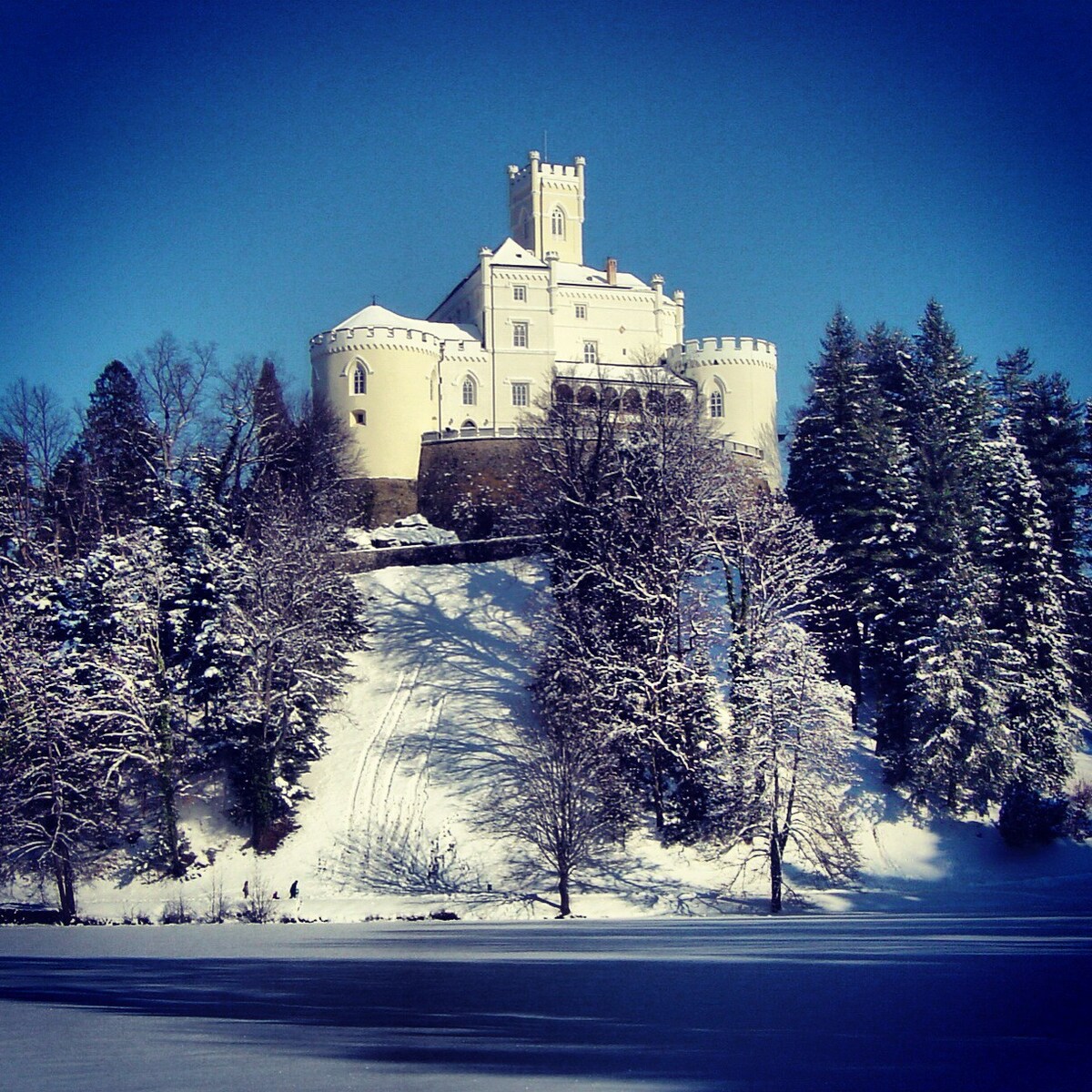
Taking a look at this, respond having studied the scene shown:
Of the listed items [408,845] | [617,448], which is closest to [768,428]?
[617,448]

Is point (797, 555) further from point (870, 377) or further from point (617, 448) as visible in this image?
point (870, 377)

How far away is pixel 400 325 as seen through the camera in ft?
194

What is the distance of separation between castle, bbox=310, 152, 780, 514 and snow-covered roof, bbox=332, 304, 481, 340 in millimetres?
99

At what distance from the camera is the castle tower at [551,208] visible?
72.8 metres

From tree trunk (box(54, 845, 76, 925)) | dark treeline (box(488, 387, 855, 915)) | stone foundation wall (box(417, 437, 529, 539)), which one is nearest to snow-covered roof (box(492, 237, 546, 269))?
stone foundation wall (box(417, 437, 529, 539))

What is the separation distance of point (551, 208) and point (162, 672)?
4830 cm

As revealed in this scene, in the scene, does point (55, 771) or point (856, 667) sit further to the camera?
point (856, 667)

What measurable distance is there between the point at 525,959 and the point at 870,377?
3574 centimetres

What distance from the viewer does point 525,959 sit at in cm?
1143

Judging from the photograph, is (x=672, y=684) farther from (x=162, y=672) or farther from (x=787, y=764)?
(x=162, y=672)

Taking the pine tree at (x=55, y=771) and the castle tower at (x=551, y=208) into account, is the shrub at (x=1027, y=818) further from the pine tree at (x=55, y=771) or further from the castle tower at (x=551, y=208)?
the castle tower at (x=551, y=208)

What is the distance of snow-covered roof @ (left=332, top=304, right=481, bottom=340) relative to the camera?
2296 inches

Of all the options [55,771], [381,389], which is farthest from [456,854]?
[381,389]

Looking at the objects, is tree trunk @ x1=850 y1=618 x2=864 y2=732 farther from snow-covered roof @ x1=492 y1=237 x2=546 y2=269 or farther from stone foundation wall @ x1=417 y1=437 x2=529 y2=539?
snow-covered roof @ x1=492 y1=237 x2=546 y2=269
